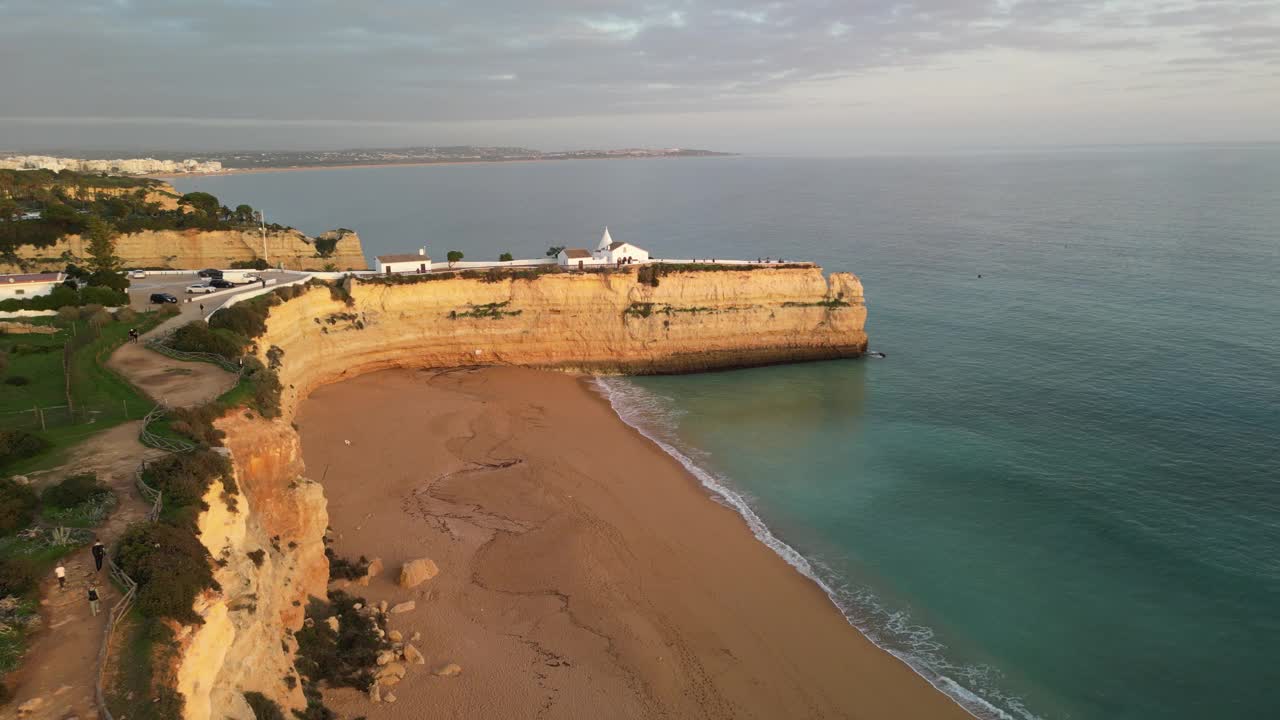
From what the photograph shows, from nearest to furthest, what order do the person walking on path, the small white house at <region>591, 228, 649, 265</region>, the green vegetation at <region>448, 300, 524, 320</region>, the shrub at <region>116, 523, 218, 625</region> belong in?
the shrub at <region>116, 523, 218, 625</region>, the person walking on path, the green vegetation at <region>448, 300, 524, 320</region>, the small white house at <region>591, 228, 649, 265</region>

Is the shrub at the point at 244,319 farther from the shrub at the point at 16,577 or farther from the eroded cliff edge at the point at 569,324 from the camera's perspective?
the shrub at the point at 16,577

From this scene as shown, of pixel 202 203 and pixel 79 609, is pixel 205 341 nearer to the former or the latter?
pixel 79 609

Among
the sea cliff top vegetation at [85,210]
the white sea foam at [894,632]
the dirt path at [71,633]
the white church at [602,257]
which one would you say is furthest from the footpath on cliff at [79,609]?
the sea cliff top vegetation at [85,210]

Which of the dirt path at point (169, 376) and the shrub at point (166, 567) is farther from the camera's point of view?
the dirt path at point (169, 376)

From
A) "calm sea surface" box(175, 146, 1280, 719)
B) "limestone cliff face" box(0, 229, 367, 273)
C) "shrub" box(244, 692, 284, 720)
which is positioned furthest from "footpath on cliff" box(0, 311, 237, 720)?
"limestone cliff face" box(0, 229, 367, 273)

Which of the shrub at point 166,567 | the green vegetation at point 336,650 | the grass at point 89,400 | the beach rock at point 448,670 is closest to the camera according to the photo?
the shrub at point 166,567

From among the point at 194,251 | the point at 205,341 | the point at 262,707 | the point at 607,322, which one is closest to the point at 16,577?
the point at 262,707

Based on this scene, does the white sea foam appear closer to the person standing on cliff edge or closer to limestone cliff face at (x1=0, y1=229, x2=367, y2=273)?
the person standing on cliff edge
